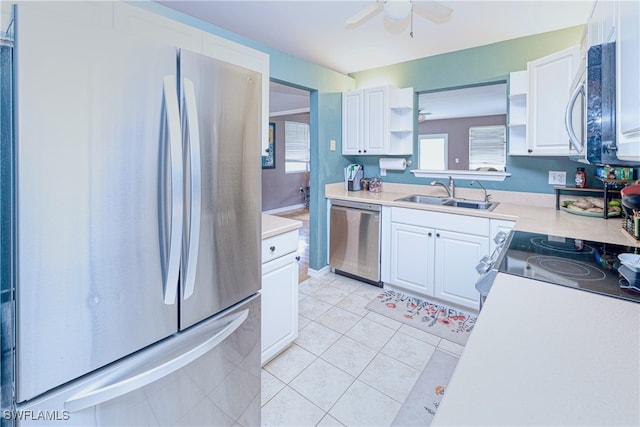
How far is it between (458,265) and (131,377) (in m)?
2.31

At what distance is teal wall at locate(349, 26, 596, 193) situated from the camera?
2.51 m

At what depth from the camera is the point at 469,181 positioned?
300cm

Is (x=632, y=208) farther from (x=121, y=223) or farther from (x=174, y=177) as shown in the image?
(x=121, y=223)

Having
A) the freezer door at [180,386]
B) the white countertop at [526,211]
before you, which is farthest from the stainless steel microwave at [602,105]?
the freezer door at [180,386]

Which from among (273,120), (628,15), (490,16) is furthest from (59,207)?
(273,120)

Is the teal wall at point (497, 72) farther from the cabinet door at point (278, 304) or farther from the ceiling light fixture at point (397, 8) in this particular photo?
the cabinet door at point (278, 304)

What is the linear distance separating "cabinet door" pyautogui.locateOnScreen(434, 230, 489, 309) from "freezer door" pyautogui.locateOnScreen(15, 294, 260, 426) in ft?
5.76

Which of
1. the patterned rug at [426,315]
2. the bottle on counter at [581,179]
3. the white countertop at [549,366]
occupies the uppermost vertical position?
the bottle on counter at [581,179]

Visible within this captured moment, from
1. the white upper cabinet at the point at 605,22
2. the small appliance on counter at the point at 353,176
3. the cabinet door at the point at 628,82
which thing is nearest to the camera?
the cabinet door at the point at 628,82

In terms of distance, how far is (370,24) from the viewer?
7.81 feet

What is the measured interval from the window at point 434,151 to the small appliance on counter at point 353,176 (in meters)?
4.99

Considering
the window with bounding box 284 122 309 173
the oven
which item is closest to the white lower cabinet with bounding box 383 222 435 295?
the oven

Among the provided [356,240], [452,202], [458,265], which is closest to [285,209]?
[356,240]

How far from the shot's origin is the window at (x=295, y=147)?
7207 mm
